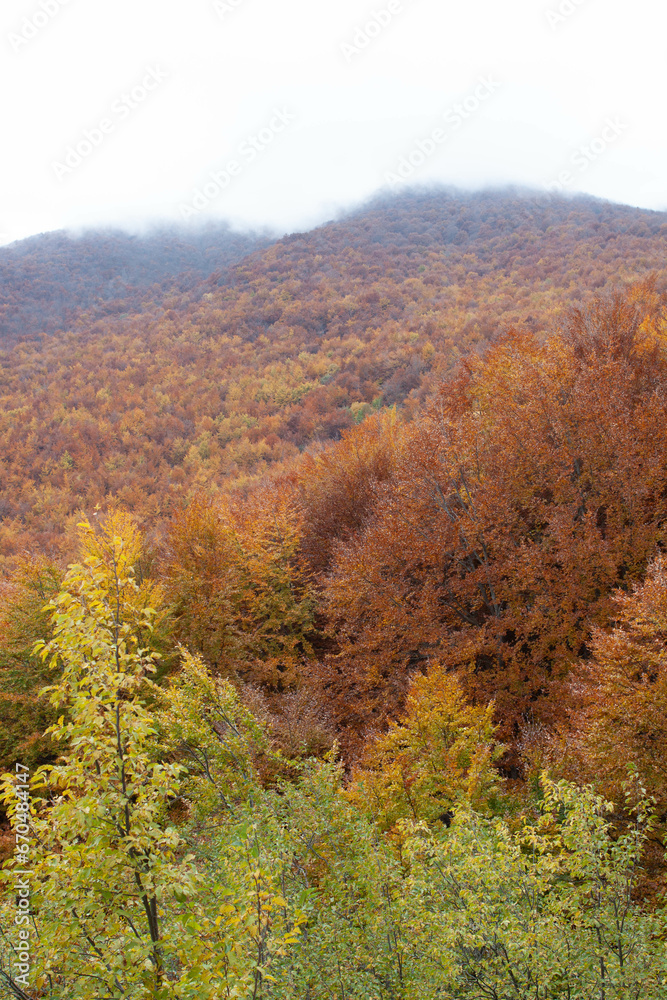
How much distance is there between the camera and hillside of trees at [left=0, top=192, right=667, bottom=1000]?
4504 millimetres

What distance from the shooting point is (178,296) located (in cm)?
13712

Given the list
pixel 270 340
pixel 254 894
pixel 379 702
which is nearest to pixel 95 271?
pixel 270 340

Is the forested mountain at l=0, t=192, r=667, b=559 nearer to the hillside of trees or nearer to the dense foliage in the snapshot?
the hillside of trees

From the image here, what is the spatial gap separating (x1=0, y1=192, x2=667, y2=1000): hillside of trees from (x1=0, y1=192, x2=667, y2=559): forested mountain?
182 centimetres

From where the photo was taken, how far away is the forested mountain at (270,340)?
61.8m

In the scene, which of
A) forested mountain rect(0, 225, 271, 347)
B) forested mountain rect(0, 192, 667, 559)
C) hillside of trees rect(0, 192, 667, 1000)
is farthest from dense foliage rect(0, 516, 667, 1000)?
forested mountain rect(0, 225, 271, 347)

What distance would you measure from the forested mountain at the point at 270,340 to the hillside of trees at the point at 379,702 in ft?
5.98

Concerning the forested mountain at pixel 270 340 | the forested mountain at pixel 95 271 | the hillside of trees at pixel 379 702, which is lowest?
the hillside of trees at pixel 379 702

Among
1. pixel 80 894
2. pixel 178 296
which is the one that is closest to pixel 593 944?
pixel 80 894

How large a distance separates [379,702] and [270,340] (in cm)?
8775

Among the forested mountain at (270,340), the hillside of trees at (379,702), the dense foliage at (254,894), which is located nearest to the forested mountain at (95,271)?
the forested mountain at (270,340)

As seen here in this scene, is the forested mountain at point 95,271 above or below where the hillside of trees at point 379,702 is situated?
above

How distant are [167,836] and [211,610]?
2051 centimetres

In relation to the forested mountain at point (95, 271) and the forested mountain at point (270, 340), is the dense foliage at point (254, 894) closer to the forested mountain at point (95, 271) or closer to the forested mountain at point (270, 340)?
the forested mountain at point (270, 340)
